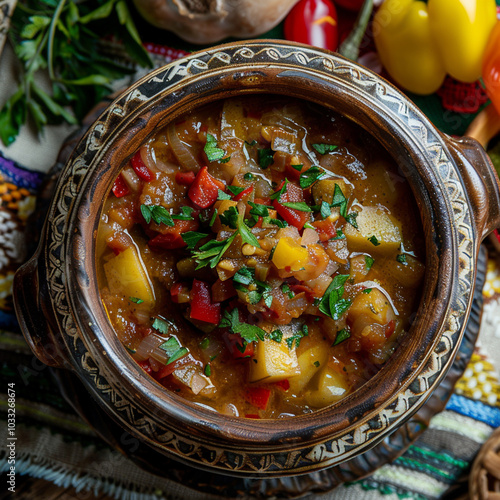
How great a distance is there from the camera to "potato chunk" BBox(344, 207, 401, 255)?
92.3 inches

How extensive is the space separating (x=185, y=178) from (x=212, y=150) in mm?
169

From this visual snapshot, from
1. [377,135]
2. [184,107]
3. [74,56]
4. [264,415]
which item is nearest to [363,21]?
[377,135]

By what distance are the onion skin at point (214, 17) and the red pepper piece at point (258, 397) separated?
2.09 meters

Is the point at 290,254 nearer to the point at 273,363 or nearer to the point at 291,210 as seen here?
the point at 291,210

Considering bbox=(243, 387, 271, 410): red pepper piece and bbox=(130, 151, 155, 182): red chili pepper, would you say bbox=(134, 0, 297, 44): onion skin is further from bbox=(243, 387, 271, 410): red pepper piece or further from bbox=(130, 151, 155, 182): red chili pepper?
bbox=(243, 387, 271, 410): red pepper piece

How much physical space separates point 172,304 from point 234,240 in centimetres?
44

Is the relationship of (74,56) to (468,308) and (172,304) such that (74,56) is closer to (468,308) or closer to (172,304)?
(172,304)

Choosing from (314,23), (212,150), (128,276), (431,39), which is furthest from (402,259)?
(314,23)

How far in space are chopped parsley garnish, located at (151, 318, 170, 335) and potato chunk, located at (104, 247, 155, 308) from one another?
0.10 m

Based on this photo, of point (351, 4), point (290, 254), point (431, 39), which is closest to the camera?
point (290, 254)

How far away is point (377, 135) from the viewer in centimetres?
224

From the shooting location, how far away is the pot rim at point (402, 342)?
2.09 meters

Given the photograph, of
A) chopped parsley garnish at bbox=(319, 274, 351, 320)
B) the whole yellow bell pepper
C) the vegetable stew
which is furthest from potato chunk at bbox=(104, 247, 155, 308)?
the whole yellow bell pepper

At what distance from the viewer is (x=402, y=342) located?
2213 mm
